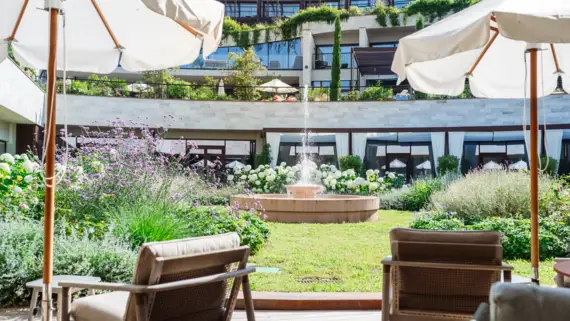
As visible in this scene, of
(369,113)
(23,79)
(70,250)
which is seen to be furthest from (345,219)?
(369,113)

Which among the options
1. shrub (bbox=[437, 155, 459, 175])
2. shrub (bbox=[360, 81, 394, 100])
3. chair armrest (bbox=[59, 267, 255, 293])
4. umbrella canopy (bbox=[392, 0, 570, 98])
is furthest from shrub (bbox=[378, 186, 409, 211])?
chair armrest (bbox=[59, 267, 255, 293])

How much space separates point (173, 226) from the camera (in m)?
5.84

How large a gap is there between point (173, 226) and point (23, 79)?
1097 cm

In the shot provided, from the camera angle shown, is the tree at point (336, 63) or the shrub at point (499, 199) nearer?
the shrub at point (499, 199)

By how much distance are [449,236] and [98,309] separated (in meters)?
2.14

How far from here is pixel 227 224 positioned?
24.4ft

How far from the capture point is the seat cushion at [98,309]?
3.02 metres

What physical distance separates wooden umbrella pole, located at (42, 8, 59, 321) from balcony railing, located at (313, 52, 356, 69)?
108 feet

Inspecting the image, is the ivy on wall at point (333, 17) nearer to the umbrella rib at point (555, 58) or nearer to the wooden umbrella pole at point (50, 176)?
the umbrella rib at point (555, 58)

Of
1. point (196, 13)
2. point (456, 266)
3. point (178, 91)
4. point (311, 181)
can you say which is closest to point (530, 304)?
point (456, 266)

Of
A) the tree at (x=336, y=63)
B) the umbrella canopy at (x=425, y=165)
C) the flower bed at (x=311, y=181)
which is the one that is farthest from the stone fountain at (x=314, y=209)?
the tree at (x=336, y=63)

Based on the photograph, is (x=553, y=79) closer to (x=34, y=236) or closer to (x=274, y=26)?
(x=34, y=236)

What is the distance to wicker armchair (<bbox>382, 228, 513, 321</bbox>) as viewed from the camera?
3.45 m

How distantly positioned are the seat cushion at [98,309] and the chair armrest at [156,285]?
0.41ft
